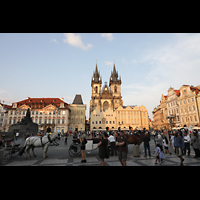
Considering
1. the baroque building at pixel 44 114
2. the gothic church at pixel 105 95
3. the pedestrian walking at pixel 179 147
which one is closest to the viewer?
the pedestrian walking at pixel 179 147

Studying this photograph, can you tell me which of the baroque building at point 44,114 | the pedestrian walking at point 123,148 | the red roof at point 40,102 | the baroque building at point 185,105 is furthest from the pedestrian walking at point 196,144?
the red roof at point 40,102

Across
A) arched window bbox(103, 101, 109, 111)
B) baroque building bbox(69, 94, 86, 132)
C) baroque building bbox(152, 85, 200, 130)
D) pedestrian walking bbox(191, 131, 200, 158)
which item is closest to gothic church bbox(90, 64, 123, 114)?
arched window bbox(103, 101, 109, 111)

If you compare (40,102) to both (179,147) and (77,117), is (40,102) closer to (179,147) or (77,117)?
(77,117)

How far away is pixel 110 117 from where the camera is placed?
61.3 metres

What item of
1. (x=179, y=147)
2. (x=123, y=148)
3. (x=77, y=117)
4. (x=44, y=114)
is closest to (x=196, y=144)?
(x=179, y=147)

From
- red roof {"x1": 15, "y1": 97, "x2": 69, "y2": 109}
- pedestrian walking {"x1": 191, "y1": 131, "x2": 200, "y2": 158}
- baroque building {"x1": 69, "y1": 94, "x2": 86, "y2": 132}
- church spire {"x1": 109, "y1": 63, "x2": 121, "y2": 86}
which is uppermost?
church spire {"x1": 109, "y1": 63, "x2": 121, "y2": 86}

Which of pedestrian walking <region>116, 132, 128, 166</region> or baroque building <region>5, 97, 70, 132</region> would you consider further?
baroque building <region>5, 97, 70, 132</region>

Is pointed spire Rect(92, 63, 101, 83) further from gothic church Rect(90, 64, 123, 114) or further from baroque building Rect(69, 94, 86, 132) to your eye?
baroque building Rect(69, 94, 86, 132)

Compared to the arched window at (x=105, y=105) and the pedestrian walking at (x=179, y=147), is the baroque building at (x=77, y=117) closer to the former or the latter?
the arched window at (x=105, y=105)

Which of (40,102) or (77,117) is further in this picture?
(77,117)

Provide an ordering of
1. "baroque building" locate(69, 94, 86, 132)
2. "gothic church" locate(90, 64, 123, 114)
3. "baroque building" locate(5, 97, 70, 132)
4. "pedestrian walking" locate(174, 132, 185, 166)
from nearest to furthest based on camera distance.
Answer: "pedestrian walking" locate(174, 132, 185, 166) < "baroque building" locate(5, 97, 70, 132) < "baroque building" locate(69, 94, 86, 132) < "gothic church" locate(90, 64, 123, 114)
